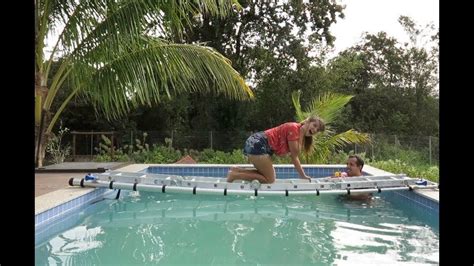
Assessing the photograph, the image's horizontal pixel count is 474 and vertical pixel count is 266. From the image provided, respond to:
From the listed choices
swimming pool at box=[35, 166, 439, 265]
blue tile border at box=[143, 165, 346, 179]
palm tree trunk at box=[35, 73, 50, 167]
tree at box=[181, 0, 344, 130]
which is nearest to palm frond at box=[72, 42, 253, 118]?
palm tree trunk at box=[35, 73, 50, 167]

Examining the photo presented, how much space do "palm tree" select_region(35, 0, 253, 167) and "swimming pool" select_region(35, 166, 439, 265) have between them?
184cm

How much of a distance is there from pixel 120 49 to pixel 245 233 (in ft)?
10.6

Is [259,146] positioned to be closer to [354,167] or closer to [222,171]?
[354,167]

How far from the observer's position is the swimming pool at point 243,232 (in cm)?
382

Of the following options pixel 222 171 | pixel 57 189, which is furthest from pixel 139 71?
pixel 222 171

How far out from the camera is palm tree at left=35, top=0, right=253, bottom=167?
19.3ft

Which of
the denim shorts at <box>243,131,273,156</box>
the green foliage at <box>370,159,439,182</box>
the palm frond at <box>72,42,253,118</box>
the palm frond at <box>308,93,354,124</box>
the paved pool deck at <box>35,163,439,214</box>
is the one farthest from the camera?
the palm frond at <box>308,93,354,124</box>

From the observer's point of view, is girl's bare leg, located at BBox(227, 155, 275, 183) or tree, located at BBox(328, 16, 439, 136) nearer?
girl's bare leg, located at BBox(227, 155, 275, 183)

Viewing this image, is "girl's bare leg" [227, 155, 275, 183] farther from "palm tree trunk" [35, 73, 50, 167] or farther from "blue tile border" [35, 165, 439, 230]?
"palm tree trunk" [35, 73, 50, 167]

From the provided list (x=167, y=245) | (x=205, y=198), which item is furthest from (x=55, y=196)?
(x=205, y=198)

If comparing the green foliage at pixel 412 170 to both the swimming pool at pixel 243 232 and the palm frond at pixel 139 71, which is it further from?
the palm frond at pixel 139 71

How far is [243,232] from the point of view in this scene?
4828 millimetres
